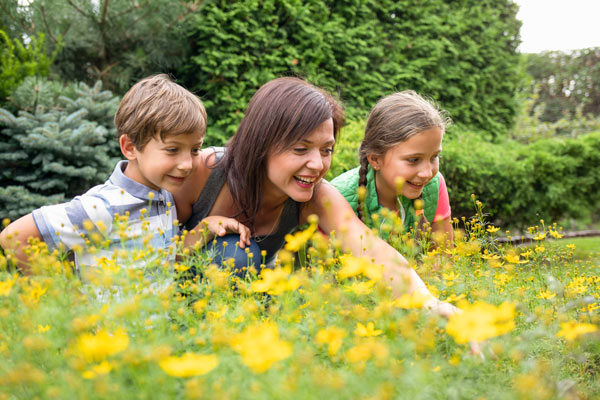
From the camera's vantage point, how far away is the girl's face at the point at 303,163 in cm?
220

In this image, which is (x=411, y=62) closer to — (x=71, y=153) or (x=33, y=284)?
(x=71, y=153)

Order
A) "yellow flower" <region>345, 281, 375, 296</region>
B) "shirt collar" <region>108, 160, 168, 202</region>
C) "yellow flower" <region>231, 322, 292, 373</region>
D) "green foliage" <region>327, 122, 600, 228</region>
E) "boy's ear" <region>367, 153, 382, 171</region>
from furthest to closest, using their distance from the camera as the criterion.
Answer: "green foliage" <region>327, 122, 600, 228</region>
"boy's ear" <region>367, 153, 382, 171</region>
"shirt collar" <region>108, 160, 168, 202</region>
"yellow flower" <region>345, 281, 375, 296</region>
"yellow flower" <region>231, 322, 292, 373</region>

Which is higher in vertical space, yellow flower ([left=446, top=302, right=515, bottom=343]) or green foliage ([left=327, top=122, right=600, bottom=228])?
yellow flower ([left=446, top=302, right=515, bottom=343])

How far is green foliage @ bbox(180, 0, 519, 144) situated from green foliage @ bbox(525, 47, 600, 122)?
6.31m

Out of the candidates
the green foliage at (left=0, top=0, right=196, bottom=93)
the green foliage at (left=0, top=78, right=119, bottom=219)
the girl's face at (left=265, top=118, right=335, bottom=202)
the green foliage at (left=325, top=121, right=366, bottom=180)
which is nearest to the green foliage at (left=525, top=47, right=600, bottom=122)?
the green foliage at (left=325, top=121, right=366, bottom=180)

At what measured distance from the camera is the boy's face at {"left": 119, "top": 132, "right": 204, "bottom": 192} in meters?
2.25

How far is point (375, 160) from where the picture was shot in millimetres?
2861

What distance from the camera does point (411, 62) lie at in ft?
20.6

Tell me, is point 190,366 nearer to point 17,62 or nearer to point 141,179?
point 141,179

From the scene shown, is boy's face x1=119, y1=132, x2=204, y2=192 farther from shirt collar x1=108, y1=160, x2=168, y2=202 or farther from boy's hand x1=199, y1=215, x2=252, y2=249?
boy's hand x1=199, y1=215, x2=252, y2=249

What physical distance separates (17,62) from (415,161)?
3.08m

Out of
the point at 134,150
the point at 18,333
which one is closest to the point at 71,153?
the point at 134,150

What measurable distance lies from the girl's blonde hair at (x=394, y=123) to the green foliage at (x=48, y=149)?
78.4 inches

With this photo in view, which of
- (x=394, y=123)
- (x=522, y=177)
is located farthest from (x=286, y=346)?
(x=522, y=177)
